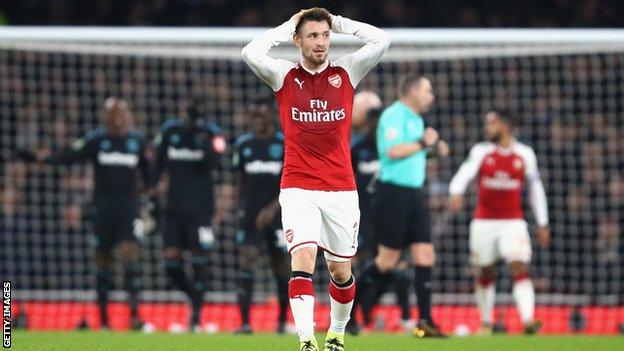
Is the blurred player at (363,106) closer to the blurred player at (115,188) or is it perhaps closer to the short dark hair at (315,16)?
the blurred player at (115,188)

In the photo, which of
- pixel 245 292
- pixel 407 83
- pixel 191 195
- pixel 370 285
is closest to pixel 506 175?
pixel 370 285

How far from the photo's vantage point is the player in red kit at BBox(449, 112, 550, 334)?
13.5 metres

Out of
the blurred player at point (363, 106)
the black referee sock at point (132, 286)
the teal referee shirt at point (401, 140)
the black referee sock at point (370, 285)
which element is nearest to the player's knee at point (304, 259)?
the teal referee shirt at point (401, 140)

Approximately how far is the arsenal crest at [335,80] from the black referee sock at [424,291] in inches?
131

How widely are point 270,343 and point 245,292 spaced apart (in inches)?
107

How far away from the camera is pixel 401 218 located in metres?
11.6

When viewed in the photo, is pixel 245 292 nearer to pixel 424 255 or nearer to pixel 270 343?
pixel 424 255

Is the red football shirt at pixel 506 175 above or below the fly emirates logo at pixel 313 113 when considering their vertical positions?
below

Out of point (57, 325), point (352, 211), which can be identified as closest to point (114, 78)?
point (57, 325)

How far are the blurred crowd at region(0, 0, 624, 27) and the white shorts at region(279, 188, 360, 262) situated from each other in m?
13.3

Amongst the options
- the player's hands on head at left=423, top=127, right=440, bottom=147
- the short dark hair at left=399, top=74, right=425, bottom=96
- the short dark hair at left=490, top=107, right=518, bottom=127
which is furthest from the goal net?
Answer: the player's hands on head at left=423, top=127, right=440, bottom=147

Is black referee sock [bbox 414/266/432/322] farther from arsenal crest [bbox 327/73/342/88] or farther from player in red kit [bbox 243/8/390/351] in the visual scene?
arsenal crest [bbox 327/73/342/88]

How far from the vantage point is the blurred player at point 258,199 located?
43.0 ft

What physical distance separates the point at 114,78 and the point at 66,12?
3.64 meters
